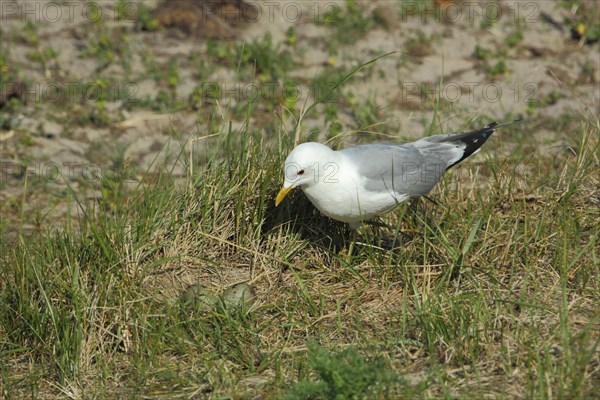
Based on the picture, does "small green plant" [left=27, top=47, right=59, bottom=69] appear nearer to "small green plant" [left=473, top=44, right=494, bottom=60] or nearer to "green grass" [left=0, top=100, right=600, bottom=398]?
"green grass" [left=0, top=100, right=600, bottom=398]

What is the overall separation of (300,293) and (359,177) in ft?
1.91

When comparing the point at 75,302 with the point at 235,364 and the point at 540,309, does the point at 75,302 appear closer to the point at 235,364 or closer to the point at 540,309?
the point at 235,364

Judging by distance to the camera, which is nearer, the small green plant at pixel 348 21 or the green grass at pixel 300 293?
the green grass at pixel 300 293

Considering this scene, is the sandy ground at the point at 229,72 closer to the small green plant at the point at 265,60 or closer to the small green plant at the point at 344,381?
the small green plant at the point at 265,60

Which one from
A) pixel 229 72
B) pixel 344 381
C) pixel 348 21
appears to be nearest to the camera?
pixel 344 381

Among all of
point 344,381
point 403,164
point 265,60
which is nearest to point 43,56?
point 265,60

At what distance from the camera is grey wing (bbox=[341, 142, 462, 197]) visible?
3.97 meters

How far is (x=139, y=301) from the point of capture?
376 cm

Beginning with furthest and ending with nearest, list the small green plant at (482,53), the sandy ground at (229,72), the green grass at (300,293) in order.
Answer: the small green plant at (482,53) < the sandy ground at (229,72) < the green grass at (300,293)

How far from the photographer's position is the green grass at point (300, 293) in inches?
131

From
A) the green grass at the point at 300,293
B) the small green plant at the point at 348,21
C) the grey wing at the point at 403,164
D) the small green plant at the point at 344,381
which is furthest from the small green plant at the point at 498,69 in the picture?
the small green plant at the point at 344,381

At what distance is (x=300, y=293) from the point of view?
3947mm

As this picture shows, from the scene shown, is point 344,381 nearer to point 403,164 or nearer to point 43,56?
point 403,164

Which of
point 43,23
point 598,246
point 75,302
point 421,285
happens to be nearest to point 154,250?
point 75,302
